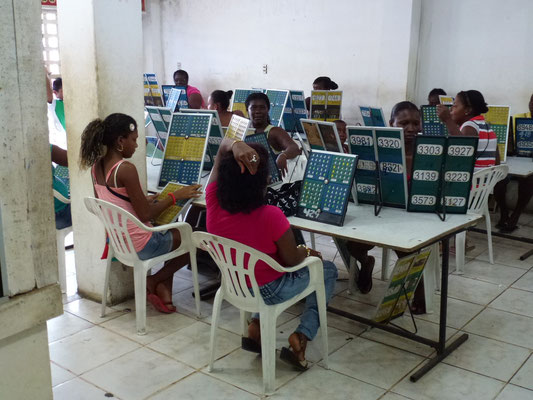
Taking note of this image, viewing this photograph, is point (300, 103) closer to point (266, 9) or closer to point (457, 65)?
point (457, 65)

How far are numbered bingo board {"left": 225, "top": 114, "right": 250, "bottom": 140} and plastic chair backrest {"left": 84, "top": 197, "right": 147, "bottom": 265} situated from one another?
917mm

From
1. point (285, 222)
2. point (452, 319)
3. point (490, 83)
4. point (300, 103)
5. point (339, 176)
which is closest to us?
point (285, 222)

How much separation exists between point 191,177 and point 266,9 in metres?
5.66

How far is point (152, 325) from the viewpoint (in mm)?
3361

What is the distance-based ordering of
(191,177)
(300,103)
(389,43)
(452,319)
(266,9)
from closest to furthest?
(452,319) → (191,177) → (300,103) → (389,43) → (266,9)

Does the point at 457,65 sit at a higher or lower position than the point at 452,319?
higher

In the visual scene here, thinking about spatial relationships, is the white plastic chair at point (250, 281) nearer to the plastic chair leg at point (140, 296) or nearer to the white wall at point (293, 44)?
the plastic chair leg at point (140, 296)

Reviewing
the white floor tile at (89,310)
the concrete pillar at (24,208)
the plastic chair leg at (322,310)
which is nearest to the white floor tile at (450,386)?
the plastic chair leg at (322,310)

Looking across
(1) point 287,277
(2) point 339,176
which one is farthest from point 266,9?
(1) point 287,277

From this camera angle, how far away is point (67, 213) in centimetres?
394

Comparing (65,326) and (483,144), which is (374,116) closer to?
(483,144)

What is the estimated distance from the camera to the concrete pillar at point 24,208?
1603mm

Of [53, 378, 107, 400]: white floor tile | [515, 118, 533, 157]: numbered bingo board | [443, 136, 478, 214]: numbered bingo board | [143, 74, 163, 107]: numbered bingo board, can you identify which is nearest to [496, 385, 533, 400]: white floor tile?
[443, 136, 478, 214]: numbered bingo board

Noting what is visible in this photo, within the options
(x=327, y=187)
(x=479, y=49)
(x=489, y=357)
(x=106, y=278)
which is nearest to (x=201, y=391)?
(x=106, y=278)
